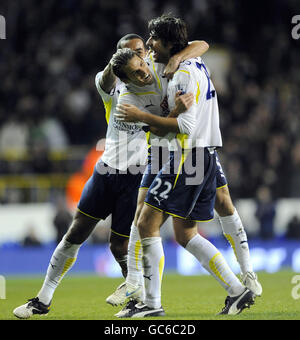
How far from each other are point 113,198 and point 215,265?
1.26 meters

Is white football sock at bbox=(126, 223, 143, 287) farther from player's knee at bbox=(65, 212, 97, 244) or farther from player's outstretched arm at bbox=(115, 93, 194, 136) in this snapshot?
player's outstretched arm at bbox=(115, 93, 194, 136)

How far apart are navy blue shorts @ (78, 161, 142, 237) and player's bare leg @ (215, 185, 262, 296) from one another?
2.62ft

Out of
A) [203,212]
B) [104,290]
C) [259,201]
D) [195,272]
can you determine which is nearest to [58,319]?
[203,212]

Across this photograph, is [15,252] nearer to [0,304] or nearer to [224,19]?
[0,304]

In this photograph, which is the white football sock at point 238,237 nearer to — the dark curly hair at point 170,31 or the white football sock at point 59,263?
the white football sock at point 59,263

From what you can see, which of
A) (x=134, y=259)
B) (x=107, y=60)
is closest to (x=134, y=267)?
(x=134, y=259)

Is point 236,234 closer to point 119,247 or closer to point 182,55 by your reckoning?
point 119,247

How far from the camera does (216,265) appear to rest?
621 cm

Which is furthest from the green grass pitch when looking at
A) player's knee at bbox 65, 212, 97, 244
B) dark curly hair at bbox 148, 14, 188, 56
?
dark curly hair at bbox 148, 14, 188, 56

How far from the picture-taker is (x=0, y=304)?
26.0 ft

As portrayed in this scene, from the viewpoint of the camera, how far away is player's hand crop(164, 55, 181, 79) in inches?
238

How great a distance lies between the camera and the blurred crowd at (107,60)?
50.1 ft

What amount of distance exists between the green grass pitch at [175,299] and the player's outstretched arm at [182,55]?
1929 millimetres
